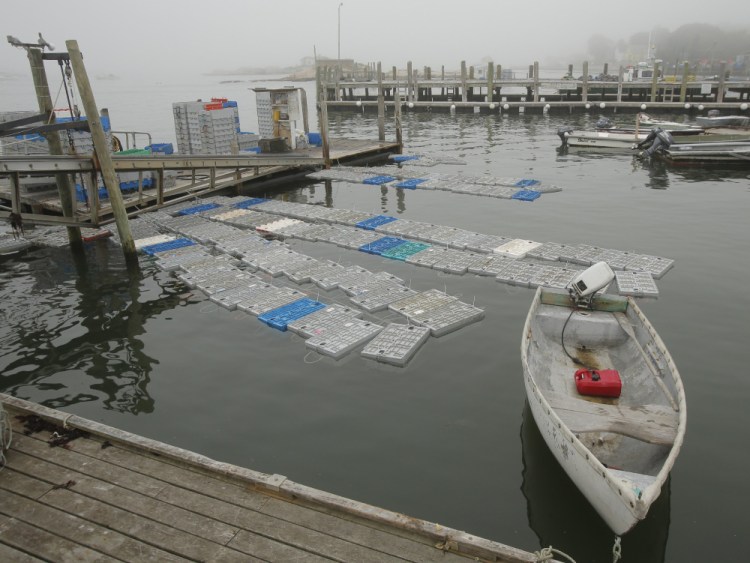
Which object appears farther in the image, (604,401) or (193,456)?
(604,401)

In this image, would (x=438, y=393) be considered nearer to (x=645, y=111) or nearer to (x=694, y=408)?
(x=694, y=408)

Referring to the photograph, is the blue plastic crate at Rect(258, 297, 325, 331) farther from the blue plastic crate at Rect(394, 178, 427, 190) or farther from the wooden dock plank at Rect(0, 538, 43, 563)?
the blue plastic crate at Rect(394, 178, 427, 190)

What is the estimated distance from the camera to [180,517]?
225 inches

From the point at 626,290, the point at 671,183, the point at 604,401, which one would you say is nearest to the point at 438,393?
the point at 604,401

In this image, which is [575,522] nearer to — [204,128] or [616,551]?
[616,551]

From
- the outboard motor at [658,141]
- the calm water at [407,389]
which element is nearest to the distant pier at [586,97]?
the outboard motor at [658,141]

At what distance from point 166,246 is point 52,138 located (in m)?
4.67

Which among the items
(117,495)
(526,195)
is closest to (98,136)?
(117,495)

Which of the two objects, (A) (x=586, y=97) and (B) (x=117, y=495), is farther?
(A) (x=586, y=97)

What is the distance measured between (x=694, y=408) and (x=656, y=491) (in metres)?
4.21

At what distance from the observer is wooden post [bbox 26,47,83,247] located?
1538cm

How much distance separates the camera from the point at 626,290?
13039 millimetres

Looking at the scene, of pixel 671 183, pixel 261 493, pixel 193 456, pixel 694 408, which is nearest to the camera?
→ pixel 261 493

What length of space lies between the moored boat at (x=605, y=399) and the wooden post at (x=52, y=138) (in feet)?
47.8
